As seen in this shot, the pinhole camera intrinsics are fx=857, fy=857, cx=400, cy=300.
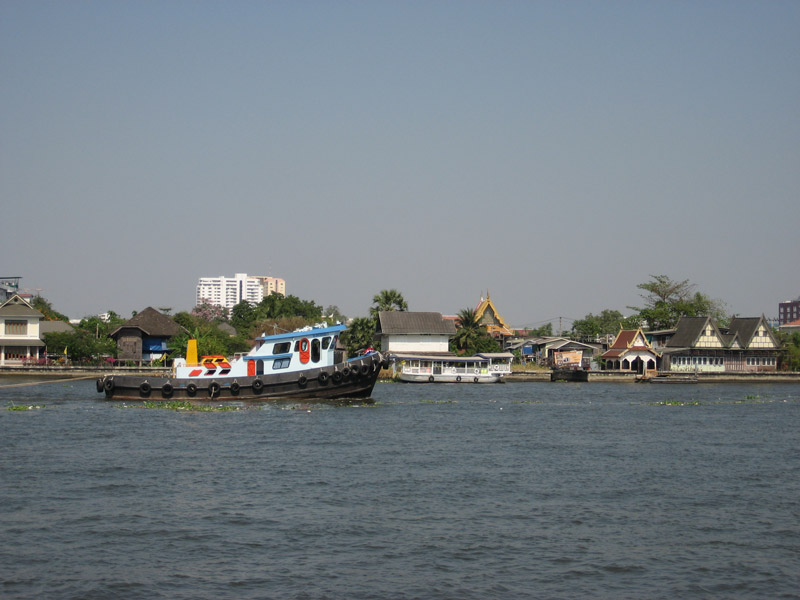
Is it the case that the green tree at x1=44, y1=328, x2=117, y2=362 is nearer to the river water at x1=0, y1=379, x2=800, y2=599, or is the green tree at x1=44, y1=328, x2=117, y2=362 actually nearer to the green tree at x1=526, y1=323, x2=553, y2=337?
the river water at x1=0, y1=379, x2=800, y2=599

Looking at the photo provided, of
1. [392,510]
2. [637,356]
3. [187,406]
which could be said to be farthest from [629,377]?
[392,510]

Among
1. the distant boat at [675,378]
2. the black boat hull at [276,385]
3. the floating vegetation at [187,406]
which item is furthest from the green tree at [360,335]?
the floating vegetation at [187,406]

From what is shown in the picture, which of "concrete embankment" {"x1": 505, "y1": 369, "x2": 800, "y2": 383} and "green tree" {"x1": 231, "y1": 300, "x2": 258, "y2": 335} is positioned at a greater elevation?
"green tree" {"x1": 231, "y1": 300, "x2": 258, "y2": 335}

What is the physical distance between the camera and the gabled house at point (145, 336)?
76.1m

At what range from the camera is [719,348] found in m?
76.0

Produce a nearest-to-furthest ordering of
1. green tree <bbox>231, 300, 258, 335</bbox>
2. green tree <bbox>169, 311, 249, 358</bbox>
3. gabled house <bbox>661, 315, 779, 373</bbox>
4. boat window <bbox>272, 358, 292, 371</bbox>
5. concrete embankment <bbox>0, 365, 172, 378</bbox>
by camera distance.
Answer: boat window <bbox>272, 358, 292, 371</bbox> < concrete embankment <bbox>0, 365, 172, 378</bbox> < green tree <bbox>169, 311, 249, 358</bbox> < gabled house <bbox>661, 315, 779, 373</bbox> < green tree <bbox>231, 300, 258, 335</bbox>

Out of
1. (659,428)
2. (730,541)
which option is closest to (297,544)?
(730,541)

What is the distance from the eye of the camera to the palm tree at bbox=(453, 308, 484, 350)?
78.9m

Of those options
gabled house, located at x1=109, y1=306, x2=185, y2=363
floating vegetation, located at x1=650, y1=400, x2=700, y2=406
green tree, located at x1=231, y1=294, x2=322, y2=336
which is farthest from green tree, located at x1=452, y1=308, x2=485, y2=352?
floating vegetation, located at x1=650, y1=400, x2=700, y2=406

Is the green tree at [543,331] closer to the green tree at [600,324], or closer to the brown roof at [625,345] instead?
the green tree at [600,324]

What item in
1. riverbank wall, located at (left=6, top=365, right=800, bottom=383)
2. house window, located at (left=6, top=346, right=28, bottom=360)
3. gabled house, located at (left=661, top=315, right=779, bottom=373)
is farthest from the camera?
gabled house, located at (left=661, top=315, right=779, bottom=373)

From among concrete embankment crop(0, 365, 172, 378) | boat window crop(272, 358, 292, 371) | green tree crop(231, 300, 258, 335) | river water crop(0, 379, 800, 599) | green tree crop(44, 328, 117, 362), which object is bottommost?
A: river water crop(0, 379, 800, 599)

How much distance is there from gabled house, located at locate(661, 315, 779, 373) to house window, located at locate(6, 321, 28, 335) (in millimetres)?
54586

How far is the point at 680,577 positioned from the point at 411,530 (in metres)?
4.70
